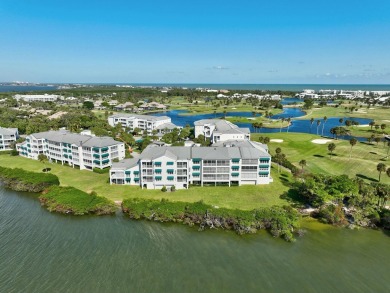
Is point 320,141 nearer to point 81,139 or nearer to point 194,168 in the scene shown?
point 194,168

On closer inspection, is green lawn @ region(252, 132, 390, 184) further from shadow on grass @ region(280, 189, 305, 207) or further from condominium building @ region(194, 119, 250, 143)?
shadow on grass @ region(280, 189, 305, 207)

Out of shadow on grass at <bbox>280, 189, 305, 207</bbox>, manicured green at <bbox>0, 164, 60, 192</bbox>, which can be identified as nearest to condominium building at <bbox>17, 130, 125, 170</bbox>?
manicured green at <bbox>0, 164, 60, 192</bbox>

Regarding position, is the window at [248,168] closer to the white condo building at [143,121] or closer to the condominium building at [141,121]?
the white condo building at [143,121]

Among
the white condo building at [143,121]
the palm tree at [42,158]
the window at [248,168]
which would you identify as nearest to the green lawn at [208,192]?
the window at [248,168]

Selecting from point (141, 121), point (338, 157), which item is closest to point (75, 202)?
point (338, 157)

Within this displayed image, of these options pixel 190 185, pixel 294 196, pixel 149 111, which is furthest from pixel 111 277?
pixel 149 111

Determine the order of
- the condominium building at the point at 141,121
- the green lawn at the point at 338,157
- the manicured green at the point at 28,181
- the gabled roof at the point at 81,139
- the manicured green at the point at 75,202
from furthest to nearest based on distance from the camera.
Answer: the condominium building at the point at 141,121 < the gabled roof at the point at 81,139 < the green lawn at the point at 338,157 < the manicured green at the point at 28,181 < the manicured green at the point at 75,202
